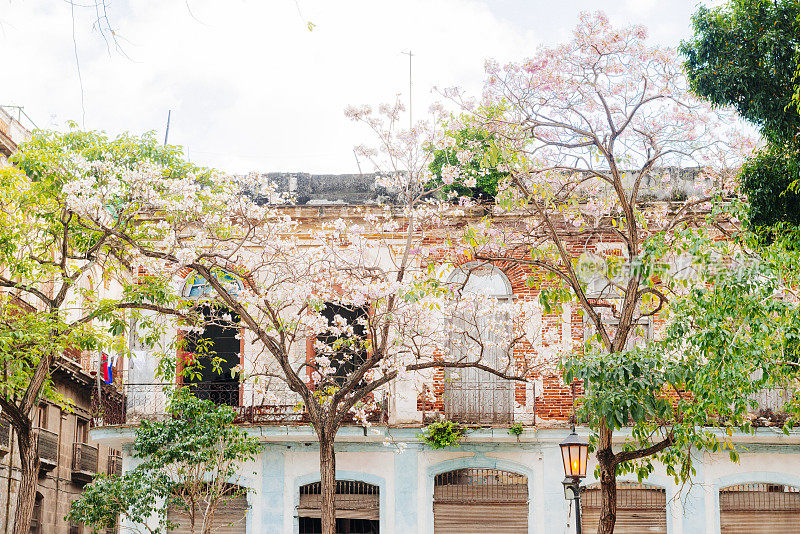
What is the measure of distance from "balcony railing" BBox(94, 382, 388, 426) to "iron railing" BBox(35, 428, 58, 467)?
5.48 metres

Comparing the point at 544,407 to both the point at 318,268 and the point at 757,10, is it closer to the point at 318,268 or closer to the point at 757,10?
the point at 318,268

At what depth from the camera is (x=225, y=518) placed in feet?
57.7

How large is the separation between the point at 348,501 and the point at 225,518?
7.04ft

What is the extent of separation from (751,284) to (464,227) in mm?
8530

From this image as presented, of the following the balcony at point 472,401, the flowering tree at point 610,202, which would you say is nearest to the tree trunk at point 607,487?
the flowering tree at point 610,202

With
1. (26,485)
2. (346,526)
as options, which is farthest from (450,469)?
(26,485)

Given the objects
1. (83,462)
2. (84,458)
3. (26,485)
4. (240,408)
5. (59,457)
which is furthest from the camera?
(84,458)

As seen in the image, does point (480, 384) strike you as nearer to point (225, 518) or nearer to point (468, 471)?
point (468, 471)

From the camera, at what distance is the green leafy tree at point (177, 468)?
1552cm

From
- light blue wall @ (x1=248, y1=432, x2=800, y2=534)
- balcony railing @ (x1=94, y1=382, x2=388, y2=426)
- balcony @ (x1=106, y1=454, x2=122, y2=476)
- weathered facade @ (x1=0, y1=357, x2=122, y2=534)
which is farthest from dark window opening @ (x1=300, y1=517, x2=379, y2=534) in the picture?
balcony @ (x1=106, y1=454, x2=122, y2=476)

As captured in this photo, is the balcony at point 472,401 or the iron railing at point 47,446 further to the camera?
the iron railing at point 47,446

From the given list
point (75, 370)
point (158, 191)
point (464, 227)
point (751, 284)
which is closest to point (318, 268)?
point (158, 191)

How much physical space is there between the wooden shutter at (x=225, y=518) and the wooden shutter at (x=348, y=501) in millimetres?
1014

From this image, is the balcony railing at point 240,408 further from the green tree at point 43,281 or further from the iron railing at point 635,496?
the iron railing at point 635,496
